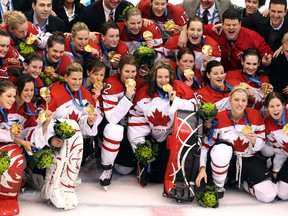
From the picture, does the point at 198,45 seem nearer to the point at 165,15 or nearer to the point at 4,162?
the point at 165,15

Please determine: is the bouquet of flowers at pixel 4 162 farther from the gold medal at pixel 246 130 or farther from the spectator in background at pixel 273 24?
the spectator in background at pixel 273 24

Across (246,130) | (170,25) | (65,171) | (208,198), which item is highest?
(170,25)

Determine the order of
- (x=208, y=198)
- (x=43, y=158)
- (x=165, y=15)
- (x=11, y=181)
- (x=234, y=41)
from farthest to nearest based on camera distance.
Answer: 1. (x=165, y=15)
2. (x=234, y=41)
3. (x=208, y=198)
4. (x=43, y=158)
5. (x=11, y=181)

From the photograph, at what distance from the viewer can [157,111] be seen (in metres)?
4.57

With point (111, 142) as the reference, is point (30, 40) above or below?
above

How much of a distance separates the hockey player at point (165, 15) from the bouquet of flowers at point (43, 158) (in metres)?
1.56

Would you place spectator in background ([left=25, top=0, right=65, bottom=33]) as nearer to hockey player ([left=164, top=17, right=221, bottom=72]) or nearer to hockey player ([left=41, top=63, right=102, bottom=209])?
hockey player ([left=41, top=63, right=102, bottom=209])

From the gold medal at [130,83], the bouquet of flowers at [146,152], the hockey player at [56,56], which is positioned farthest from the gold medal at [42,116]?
the bouquet of flowers at [146,152]

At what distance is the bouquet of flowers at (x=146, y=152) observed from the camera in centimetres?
456

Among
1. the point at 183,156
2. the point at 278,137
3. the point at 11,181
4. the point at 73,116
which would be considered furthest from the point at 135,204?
the point at 278,137

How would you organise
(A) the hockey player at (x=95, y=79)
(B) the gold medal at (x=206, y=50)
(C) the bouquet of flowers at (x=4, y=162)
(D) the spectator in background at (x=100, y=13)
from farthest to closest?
(D) the spectator in background at (x=100, y=13), (B) the gold medal at (x=206, y=50), (A) the hockey player at (x=95, y=79), (C) the bouquet of flowers at (x=4, y=162)

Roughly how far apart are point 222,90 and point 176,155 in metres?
0.69

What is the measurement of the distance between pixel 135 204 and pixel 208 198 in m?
0.49

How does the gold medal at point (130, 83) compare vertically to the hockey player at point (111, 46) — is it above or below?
below
